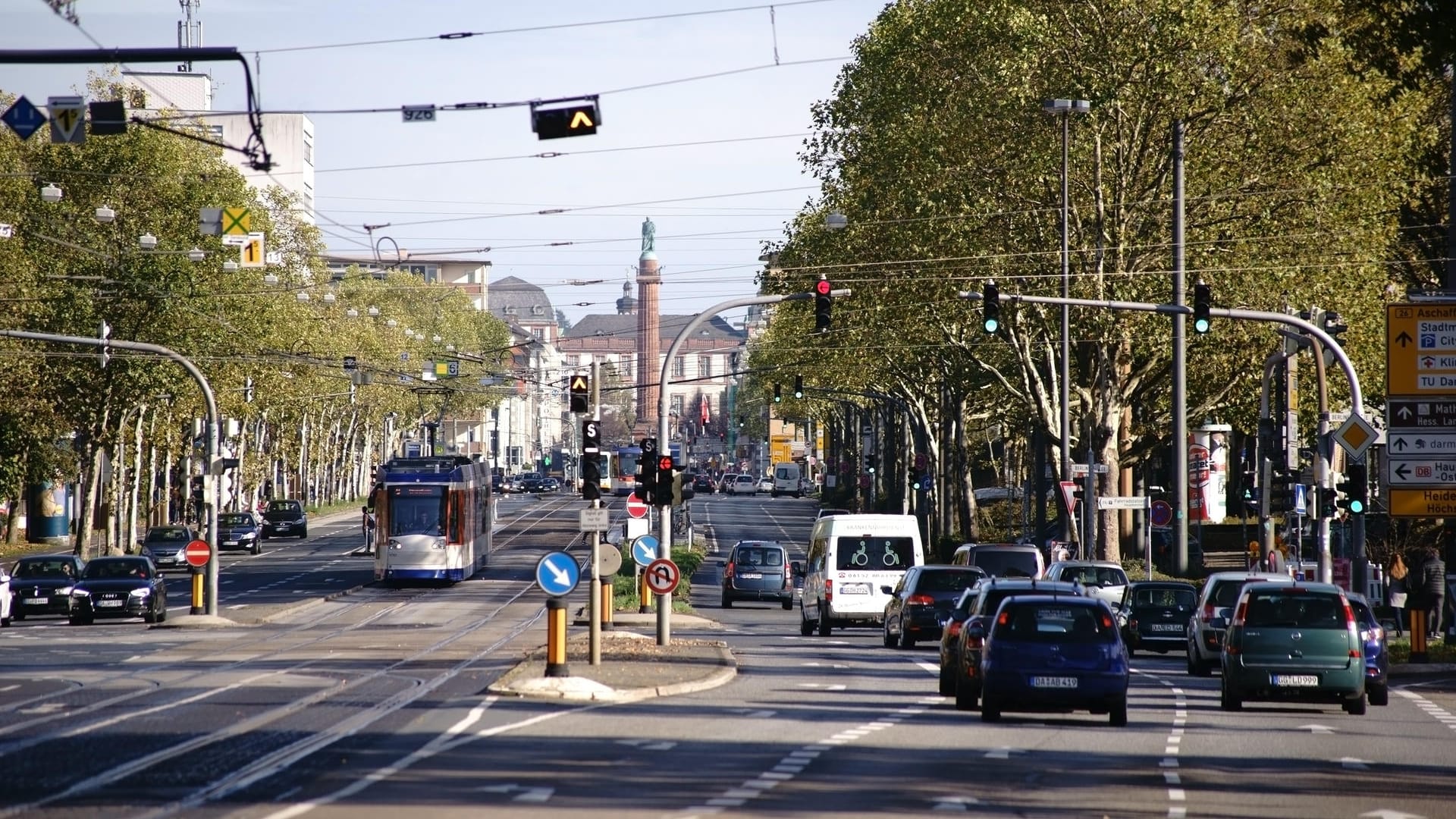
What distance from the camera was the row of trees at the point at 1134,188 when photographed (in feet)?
156

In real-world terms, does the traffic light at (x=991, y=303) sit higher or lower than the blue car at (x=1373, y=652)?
higher

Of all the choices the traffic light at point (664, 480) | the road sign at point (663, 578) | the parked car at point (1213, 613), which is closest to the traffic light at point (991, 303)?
the traffic light at point (664, 480)

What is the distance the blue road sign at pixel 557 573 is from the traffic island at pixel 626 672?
1113mm

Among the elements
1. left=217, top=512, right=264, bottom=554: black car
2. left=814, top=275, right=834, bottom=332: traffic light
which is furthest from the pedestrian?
left=217, top=512, right=264, bottom=554: black car

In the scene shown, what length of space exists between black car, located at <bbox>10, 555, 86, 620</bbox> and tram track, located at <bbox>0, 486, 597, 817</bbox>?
29.4 feet

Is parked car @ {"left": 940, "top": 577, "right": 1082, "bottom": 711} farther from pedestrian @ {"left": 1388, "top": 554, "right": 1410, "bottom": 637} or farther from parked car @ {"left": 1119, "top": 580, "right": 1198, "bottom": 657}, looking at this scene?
pedestrian @ {"left": 1388, "top": 554, "right": 1410, "bottom": 637}

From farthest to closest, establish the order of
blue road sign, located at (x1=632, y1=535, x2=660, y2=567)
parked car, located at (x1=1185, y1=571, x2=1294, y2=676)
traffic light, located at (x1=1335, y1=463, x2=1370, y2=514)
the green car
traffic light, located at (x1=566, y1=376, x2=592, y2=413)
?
blue road sign, located at (x1=632, y1=535, x2=660, y2=567), traffic light, located at (x1=1335, y1=463, x2=1370, y2=514), traffic light, located at (x1=566, y1=376, x2=592, y2=413), parked car, located at (x1=1185, y1=571, x2=1294, y2=676), the green car

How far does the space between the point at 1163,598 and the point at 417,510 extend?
2374 centimetres

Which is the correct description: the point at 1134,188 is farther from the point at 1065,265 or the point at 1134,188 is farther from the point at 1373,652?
the point at 1373,652

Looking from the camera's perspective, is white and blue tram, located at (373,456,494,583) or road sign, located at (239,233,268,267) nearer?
road sign, located at (239,233,268,267)

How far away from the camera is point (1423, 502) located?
101ft

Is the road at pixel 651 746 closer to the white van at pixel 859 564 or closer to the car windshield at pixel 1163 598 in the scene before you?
the car windshield at pixel 1163 598

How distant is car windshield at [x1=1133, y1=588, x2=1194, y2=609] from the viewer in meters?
35.7

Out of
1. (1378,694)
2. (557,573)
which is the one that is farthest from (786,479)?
(557,573)
